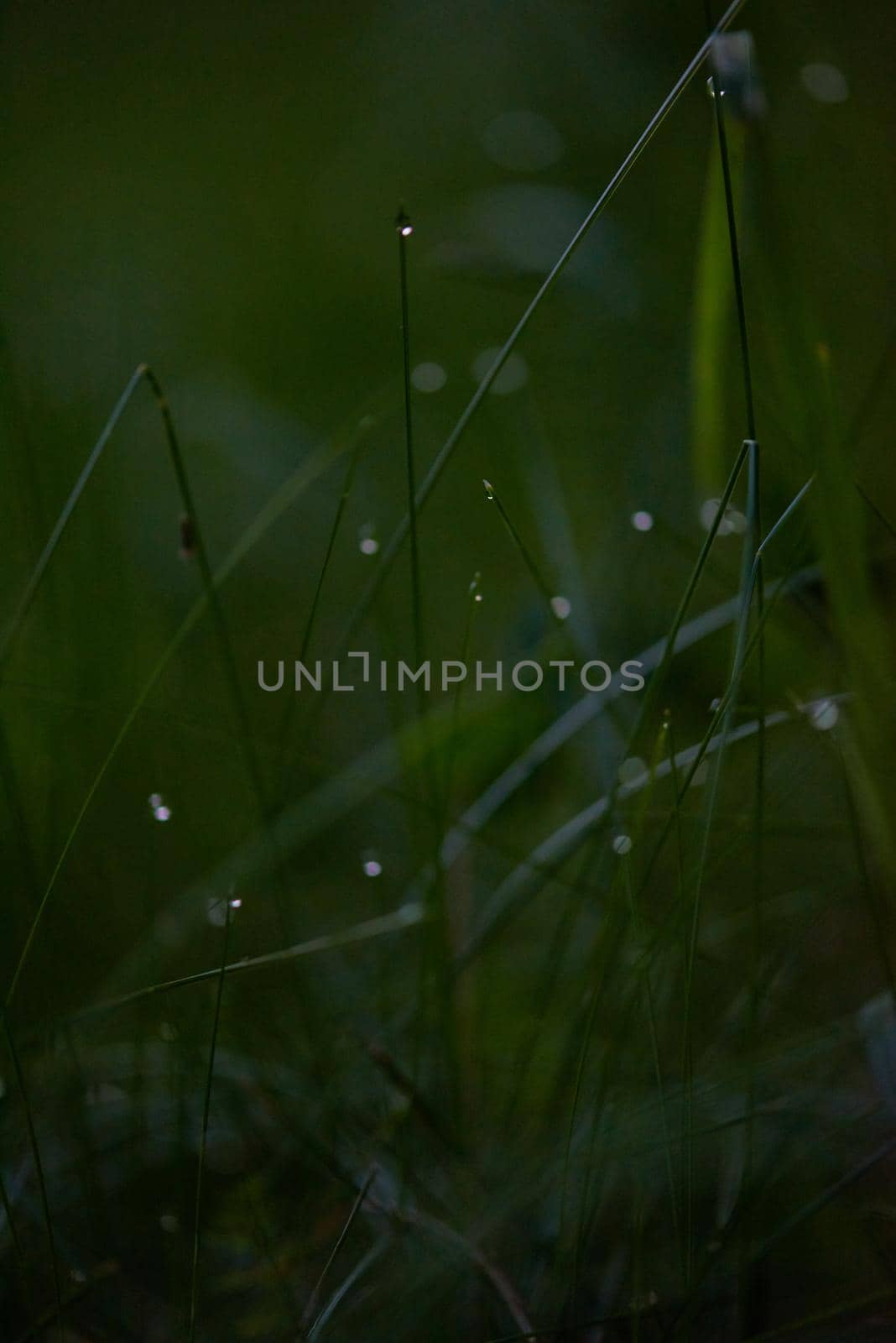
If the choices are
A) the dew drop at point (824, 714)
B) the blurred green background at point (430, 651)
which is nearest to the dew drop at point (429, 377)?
the blurred green background at point (430, 651)

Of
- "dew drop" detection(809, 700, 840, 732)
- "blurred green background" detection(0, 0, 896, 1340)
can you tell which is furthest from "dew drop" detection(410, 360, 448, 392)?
"dew drop" detection(809, 700, 840, 732)

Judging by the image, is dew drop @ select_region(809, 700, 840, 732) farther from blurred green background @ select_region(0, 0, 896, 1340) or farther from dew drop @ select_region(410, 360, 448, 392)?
dew drop @ select_region(410, 360, 448, 392)

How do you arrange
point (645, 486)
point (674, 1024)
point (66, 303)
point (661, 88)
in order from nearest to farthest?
point (674, 1024)
point (645, 486)
point (661, 88)
point (66, 303)

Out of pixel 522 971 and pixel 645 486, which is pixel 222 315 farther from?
pixel 522 971

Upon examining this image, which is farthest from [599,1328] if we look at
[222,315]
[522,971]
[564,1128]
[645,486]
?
[222,315]

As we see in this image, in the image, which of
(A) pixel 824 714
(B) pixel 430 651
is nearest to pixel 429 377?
(B) pixel 430 651

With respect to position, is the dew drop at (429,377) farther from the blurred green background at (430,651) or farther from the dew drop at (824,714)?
the dew drop at (824,714)
